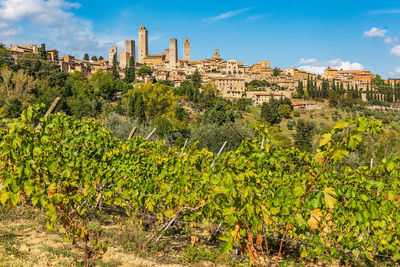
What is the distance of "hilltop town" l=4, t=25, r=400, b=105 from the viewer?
57.0 metres

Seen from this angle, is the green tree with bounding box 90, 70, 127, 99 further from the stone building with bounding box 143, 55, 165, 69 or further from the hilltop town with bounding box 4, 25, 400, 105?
the stone building with bounding box 143, 55, 165, 69

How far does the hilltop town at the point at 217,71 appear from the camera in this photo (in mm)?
57031

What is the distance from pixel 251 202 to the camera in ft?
6.55

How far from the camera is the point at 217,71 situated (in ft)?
244

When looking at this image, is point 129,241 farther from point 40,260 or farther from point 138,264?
point 40,260

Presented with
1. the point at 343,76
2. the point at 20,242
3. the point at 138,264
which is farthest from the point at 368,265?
the point at 343,76

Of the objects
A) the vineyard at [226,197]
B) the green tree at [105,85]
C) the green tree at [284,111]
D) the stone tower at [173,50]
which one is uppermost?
the stone tower at [173,50]

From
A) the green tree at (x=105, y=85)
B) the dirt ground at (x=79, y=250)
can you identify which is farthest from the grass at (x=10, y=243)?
the green tree at (x=105, y=85)

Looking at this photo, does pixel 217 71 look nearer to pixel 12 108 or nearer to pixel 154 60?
pixel 154 60

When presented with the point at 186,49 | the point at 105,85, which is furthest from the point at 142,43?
the point at 105,85

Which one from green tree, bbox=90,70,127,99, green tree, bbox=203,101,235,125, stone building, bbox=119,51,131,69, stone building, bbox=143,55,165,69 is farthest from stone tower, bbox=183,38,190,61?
green tree, bbox=203,101,235,125

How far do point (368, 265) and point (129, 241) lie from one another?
329 centimetres

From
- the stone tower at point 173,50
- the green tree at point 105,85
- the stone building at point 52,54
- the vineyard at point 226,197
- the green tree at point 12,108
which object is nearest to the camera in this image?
the vineyard at point 226,197

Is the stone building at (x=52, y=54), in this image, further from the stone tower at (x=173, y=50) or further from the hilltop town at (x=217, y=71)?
the stone tower at (x=173, y=50)
